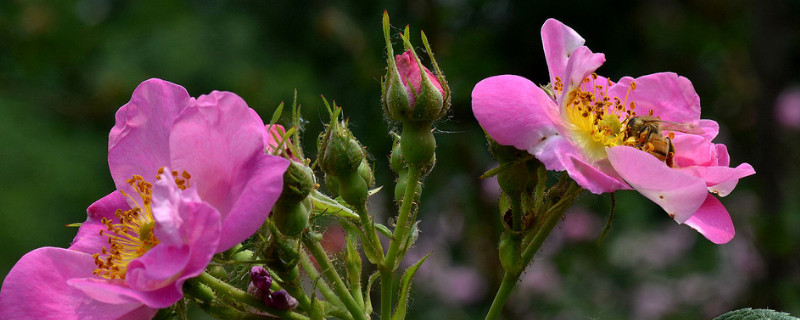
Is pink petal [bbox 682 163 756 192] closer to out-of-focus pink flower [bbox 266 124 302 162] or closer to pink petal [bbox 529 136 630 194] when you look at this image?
pink petal [bbox 529 136 630 194]

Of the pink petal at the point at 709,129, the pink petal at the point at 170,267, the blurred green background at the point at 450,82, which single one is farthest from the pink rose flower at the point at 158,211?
the blurred green background at the point at 450,82

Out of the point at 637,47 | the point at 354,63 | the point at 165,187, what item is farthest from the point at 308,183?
the point at 637,47

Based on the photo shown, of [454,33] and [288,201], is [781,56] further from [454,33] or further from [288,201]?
[288,201]

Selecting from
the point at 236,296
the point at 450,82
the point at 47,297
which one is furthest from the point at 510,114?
the point at 450,82

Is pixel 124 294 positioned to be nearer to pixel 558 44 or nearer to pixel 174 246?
pixel 174 246

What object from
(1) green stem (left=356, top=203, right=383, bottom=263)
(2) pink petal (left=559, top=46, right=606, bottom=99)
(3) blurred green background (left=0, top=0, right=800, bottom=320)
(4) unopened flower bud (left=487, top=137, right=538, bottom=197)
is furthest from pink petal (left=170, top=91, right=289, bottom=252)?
(3) blurred green background (left=0, top=0, right=800, bottom=320)

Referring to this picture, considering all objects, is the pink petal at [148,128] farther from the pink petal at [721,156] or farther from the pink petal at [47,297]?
the pink petal at [721,156]

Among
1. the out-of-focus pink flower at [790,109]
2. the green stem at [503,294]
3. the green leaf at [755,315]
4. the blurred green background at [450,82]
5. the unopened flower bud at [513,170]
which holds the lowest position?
the out-of-focus pink flower at [790,109]
